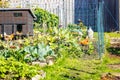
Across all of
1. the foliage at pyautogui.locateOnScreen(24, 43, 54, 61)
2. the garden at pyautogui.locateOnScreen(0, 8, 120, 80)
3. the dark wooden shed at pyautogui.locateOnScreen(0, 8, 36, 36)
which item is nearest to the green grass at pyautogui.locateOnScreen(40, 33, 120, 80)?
the garden at pyautogui.locateOnScreen(0, 8, 120, 80)

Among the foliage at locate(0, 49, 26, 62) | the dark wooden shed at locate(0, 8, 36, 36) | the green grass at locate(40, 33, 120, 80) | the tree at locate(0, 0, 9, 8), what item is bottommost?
the green grass at locate(40, 33, 120, 80)

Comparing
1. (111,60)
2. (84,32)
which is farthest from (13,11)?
(111,60)

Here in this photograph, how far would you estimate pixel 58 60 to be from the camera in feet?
38.4

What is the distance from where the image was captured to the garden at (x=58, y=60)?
885cm

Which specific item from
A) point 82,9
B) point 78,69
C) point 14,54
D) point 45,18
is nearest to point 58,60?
point 78,69

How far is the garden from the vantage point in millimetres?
8852

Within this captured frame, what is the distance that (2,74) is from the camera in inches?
340

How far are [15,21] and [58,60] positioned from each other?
15.3 feet

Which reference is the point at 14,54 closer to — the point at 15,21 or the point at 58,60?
the point at 58,60

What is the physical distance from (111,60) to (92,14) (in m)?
10.9

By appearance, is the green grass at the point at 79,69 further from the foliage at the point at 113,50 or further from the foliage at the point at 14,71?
the foliage at the point at 113,50

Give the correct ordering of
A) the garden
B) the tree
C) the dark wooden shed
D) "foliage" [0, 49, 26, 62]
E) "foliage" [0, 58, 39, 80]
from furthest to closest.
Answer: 1. the tree
2. the dark wooden shed
3. "foliage" [0, 49, 26, 62]
4. the garden
5. "foliage" [0, 58, 39, 80]

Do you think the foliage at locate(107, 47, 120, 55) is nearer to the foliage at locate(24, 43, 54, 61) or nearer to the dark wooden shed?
the dark wooden shed

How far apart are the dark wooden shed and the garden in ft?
3.55
